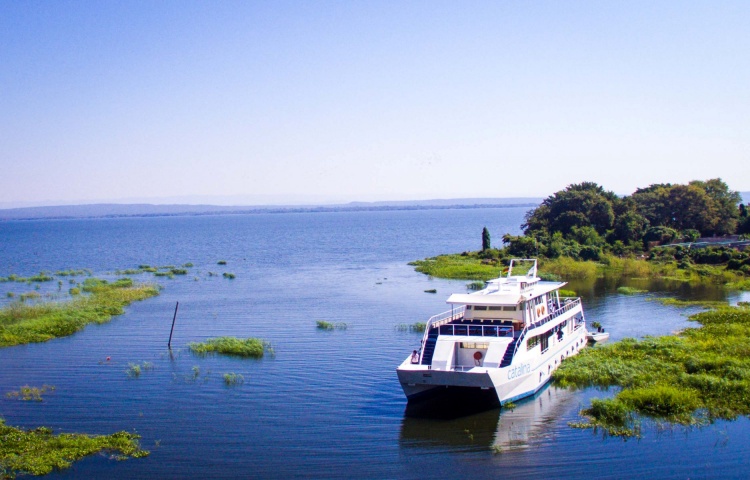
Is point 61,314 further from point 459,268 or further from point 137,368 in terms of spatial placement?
point 459,268

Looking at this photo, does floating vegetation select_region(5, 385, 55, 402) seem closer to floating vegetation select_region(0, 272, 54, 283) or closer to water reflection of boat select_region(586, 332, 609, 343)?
water reflection of boat select_region(586, 332, 609, 343)

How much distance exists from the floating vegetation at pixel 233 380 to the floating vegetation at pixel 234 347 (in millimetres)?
5491

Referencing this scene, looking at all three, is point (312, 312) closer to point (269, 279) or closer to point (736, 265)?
point (269, 279)

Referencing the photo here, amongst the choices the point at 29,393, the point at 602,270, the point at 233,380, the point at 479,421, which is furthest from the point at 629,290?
the point at 29,393

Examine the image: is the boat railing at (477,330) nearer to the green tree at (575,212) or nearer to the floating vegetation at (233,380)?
the floating vegetation at (233,380)

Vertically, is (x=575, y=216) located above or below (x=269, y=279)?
above

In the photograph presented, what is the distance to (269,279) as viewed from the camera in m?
93.8

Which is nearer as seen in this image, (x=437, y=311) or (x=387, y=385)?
(x=387, y=385)

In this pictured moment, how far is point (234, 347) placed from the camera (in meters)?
48.6

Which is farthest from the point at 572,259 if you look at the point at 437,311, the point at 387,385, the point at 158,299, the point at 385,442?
the point at 385,442

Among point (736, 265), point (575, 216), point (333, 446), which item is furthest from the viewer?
point (575, 216)

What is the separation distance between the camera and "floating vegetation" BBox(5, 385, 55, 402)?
37.9 meters

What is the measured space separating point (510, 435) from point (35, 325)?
41.3 metres

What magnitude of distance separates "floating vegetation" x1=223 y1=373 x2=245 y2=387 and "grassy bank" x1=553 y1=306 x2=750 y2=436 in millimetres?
18218
